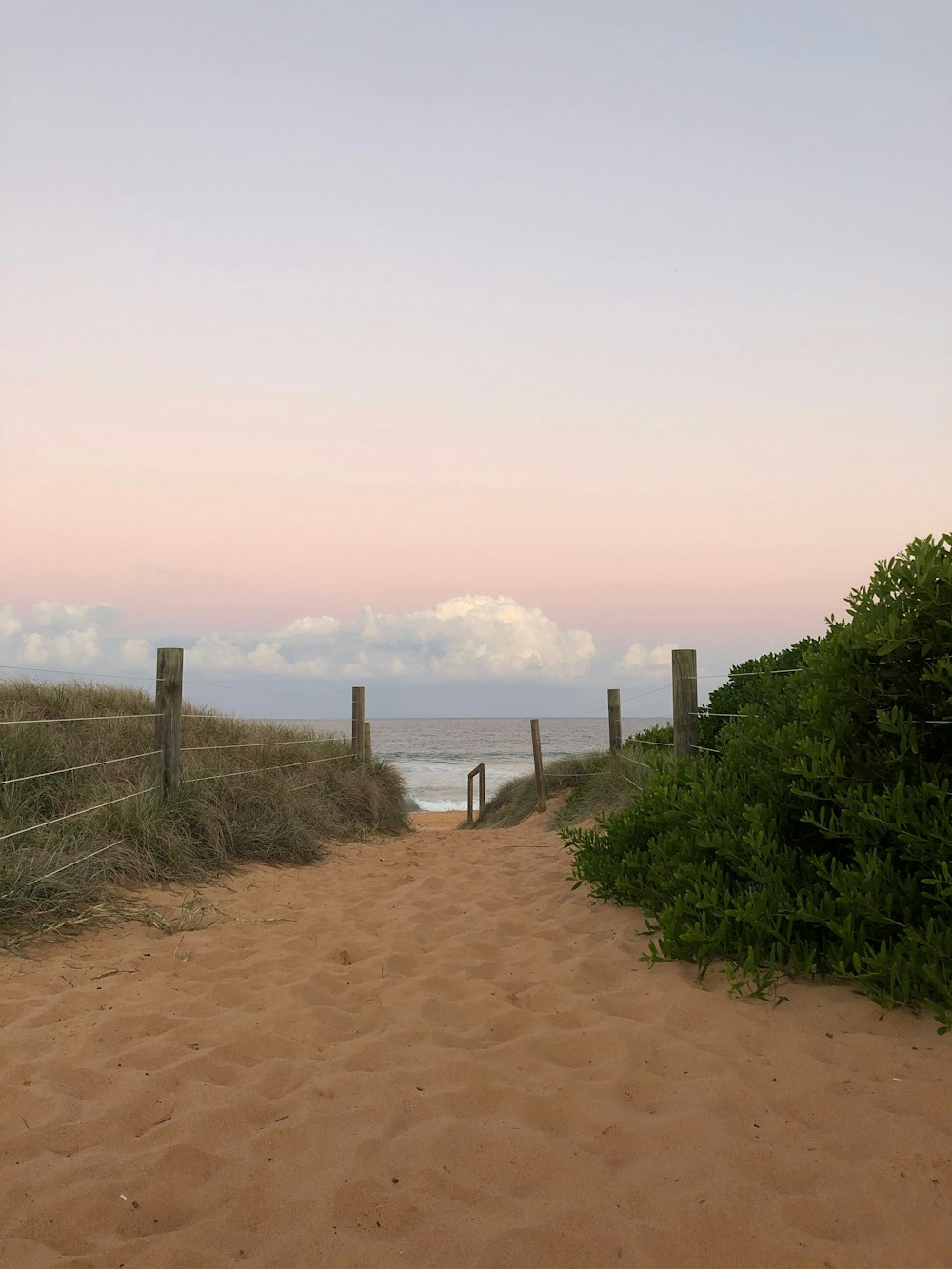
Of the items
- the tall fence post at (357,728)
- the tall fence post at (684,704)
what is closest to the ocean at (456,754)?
the tall fence post at (357,728)

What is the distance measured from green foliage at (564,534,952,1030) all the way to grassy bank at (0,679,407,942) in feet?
13.1

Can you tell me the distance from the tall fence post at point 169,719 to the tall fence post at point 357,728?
13.6ft

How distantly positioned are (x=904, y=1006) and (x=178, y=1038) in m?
3.07

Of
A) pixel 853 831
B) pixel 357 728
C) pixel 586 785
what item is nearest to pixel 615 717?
pixel 586 785

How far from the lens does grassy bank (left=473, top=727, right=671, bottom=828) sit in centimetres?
929

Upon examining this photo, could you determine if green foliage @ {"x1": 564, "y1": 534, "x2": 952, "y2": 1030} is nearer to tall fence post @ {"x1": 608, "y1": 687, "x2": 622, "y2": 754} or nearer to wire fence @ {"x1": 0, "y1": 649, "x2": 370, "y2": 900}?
wire fence @ {"x1": 0, "y1": 649, "x2": 370, "y2": 900}

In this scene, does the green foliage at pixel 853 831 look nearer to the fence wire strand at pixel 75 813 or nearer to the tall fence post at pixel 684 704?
the tall fence post at pixel 684 704

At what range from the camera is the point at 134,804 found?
7.04 m

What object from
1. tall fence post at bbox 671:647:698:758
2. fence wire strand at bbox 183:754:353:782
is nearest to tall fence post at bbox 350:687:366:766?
fence wire strand at bbox 183:754:353:782

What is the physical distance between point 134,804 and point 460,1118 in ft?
16.4

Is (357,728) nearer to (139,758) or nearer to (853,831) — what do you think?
(139,758)

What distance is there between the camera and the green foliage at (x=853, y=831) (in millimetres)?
3523

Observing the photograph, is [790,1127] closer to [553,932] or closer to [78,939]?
[553,932]

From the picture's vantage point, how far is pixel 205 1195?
254 cm
